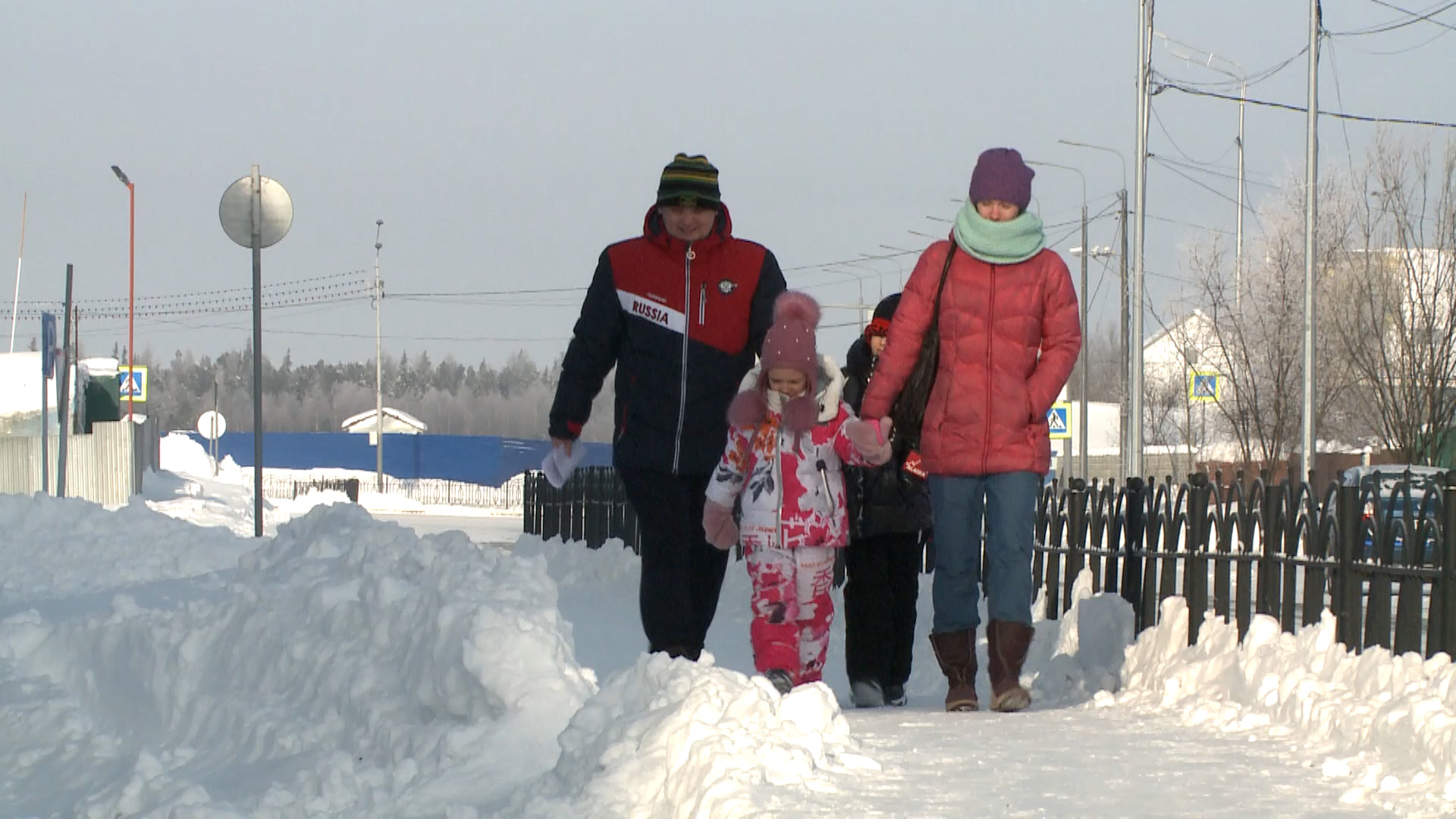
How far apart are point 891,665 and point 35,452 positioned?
94.9ft

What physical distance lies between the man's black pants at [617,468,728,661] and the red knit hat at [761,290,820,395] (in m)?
0.53

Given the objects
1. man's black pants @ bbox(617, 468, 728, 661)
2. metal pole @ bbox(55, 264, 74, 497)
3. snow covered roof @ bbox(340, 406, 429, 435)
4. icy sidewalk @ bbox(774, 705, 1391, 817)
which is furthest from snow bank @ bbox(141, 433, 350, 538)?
snow covered roof @ bbox(340, 406, 429, 435)

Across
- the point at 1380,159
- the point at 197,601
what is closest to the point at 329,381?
the point at 1380,159

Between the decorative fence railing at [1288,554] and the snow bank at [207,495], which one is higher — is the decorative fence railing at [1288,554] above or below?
above

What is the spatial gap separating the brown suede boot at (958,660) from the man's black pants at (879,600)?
0.73m

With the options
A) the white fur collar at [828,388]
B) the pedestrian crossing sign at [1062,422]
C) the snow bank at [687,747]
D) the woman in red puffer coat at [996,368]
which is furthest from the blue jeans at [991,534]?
the pedestrian crossing sign at [1062,422]

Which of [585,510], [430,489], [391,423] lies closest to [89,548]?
[585,510]

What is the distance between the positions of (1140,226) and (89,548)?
16475mm

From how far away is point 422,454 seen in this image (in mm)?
82000

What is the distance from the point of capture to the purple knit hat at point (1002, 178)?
6.39 m

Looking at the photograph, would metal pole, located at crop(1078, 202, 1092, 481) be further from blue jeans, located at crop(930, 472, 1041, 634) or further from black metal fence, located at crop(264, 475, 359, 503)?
blue jeans, located at crop(930, 472, 1041, 634)

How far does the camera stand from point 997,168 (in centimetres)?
639

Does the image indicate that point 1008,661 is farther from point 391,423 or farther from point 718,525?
point 391,423

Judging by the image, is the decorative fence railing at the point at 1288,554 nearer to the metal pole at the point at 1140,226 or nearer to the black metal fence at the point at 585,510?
the black metal fence at the point at 585,510
